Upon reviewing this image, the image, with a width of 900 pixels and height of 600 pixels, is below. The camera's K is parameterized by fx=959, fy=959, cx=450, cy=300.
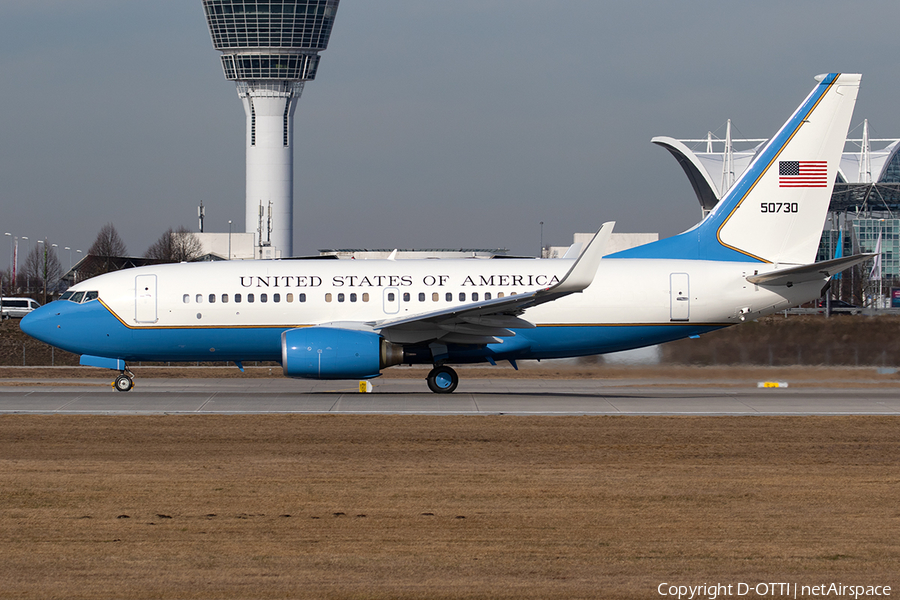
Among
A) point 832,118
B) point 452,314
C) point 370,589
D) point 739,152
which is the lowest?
point 370,589

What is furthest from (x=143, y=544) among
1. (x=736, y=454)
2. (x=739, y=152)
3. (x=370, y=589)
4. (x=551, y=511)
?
(x=739, y=152)

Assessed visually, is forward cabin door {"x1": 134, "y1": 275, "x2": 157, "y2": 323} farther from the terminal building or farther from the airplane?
the terminal building

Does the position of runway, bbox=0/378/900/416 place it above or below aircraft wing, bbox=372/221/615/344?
below

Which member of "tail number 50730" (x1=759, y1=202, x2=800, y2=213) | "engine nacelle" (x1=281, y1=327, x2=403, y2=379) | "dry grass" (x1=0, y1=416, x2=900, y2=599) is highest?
"tail number 50730" (x1=759, y1=202, x2=800, y2=213)

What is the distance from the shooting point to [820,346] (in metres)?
29.4

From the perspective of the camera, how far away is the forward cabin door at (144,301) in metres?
25.1

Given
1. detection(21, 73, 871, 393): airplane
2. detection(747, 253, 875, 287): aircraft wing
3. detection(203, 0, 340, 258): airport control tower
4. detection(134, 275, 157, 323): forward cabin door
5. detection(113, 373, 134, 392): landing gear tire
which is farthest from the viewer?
detection(203, 0, 340, 258): airport control tower

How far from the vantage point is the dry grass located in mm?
8609

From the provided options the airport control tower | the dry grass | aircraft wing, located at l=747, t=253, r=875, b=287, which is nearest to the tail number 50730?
aircraft wing, located at l=747, t=253, r=875, b=287

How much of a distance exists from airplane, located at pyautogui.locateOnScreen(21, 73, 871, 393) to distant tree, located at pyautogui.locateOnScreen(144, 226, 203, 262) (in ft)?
233

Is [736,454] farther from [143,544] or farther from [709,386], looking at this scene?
→ [709,386]

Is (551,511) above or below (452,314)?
below

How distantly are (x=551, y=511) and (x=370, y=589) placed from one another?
343cm

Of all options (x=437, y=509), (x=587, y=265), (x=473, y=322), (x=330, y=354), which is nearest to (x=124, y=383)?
(x=330, y=354)
